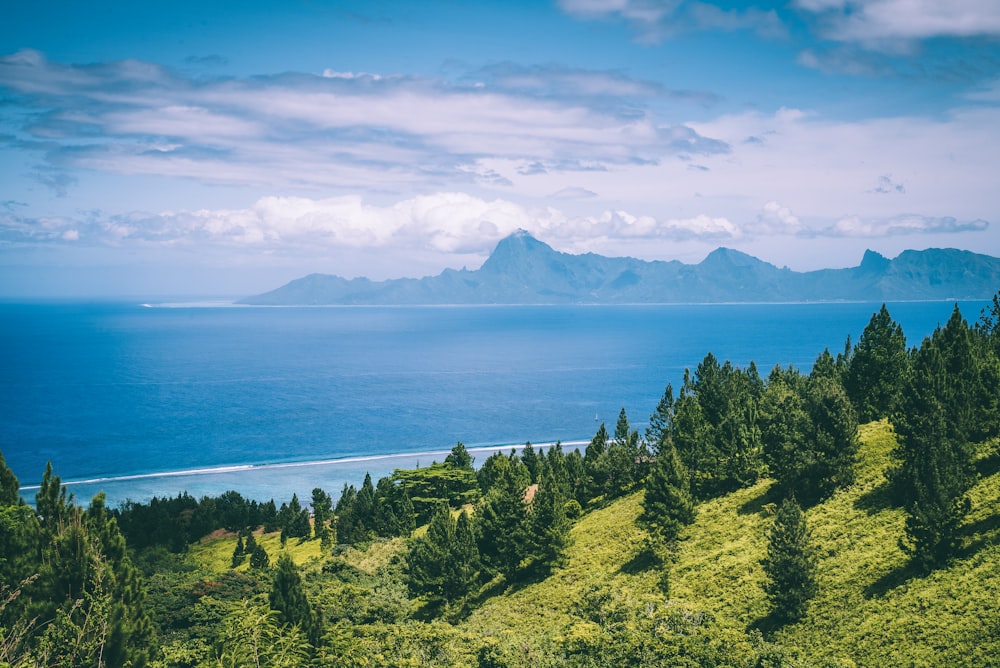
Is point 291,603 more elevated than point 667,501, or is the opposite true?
point 667,501

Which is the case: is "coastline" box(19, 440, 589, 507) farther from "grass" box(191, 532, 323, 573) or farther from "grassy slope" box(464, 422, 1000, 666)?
"grassy slope" box(464, 422, 1000, 666)

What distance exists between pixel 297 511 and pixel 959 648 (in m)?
71.6

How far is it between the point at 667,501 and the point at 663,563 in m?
4.28

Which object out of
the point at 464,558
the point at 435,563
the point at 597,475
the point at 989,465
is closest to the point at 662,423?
the point at 597,475

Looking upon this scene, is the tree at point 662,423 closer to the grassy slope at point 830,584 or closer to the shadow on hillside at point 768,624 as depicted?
the grassy slope at point 830,584

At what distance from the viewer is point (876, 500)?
4453cm

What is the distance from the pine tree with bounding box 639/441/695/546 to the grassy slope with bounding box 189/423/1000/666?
6.40 ft

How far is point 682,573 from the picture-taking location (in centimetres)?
4447

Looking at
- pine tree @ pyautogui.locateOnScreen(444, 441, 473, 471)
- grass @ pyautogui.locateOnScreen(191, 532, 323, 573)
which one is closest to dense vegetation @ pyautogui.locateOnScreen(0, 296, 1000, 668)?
grass @ pyautogui.locateOnScreen(191, 532, 323, 573)

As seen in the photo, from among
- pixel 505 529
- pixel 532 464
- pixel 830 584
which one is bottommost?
pixel 532 464

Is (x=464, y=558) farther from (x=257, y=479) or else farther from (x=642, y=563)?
(x=257, y=479)

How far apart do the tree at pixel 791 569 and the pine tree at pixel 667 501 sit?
11.4 metres

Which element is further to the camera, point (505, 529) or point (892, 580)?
point (505, 529)

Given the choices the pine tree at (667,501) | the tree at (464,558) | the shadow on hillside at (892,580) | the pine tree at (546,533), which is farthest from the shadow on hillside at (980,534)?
the tree at (464,558)
